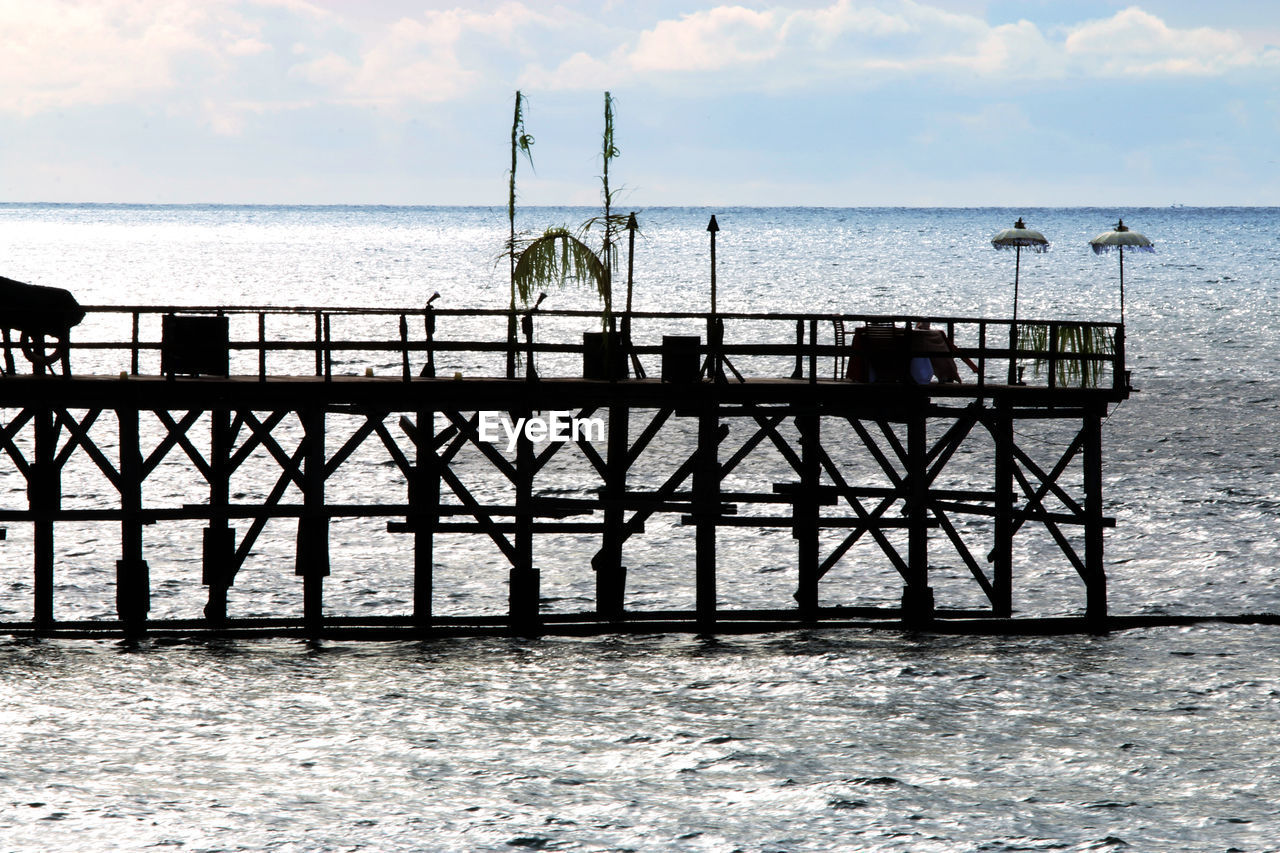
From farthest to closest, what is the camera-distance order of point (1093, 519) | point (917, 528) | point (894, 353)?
1. point (1093, 519)
2. point (917, 528)
3. point (894, 353)

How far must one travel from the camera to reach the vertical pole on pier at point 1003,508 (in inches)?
883

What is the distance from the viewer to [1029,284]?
150m

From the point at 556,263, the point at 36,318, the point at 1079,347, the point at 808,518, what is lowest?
the point at 808,518

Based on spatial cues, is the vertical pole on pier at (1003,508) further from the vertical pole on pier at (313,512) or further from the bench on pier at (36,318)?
the bench on pier at (36,318)

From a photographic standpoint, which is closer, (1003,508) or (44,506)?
(1003,508)

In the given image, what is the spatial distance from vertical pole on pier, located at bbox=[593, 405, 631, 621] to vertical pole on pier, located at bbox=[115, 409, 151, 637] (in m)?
6.72

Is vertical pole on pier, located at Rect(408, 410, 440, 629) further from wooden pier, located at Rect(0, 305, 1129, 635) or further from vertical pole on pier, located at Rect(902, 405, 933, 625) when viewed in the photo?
vertical pole on pier, located at Rect(902, 405, 933, 625)

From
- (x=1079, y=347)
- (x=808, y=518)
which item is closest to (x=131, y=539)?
(x=808, y=518)

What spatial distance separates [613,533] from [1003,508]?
6.03 m

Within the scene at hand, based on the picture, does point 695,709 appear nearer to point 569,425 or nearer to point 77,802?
point 569,425

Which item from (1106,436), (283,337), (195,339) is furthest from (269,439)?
(283,337)

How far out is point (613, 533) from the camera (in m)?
22.8

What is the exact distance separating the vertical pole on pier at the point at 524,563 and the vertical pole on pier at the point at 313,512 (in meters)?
2.80

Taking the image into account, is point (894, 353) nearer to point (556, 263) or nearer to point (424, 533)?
point (556, 263)
